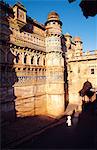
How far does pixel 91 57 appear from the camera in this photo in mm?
28281

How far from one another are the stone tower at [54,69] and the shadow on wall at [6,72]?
21.4ft

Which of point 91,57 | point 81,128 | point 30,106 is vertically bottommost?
point 81,128

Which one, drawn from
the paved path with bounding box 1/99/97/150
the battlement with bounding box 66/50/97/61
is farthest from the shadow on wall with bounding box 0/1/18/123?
the battlement with bounding box 66/50/97/61

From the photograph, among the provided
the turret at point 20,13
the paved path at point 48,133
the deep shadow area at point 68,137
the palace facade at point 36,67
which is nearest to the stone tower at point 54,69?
the palace facade at point 36,67

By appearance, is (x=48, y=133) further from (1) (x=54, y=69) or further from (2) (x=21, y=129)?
(1) (x=54, y=69)

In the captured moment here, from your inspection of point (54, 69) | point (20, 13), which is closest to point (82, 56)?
point (54, 69)

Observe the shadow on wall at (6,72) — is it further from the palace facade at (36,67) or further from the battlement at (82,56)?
the battlement at (82,56)

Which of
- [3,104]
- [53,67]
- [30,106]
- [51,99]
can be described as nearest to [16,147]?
[3,104]

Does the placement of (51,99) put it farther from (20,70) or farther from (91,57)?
(91,57)

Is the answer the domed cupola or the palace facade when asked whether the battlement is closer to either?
the palace facade

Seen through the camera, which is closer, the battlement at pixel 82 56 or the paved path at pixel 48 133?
the paved path at pixel 48 133

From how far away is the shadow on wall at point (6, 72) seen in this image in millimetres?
18688

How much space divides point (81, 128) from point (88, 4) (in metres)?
15.7

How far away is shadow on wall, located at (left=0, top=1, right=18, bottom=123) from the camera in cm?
1869
